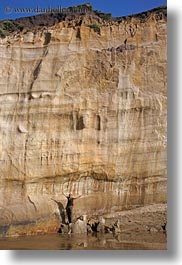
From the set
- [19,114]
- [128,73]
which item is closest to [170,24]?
[128,73]

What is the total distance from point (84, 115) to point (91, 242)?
2.14 metres

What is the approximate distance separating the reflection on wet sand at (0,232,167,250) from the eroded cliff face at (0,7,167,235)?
0.50m

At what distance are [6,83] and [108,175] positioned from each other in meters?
2.22

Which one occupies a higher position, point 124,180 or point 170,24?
point 170,24

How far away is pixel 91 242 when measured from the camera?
26.8 feet

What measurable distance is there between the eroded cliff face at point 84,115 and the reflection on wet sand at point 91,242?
0.50m

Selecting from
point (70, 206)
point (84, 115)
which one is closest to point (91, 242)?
point (70, 206)

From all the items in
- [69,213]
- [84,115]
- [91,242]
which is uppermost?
[84,115]

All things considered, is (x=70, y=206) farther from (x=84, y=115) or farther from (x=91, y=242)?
(x=84, y=115)

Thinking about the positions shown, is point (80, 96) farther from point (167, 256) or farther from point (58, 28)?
point (167, 256)

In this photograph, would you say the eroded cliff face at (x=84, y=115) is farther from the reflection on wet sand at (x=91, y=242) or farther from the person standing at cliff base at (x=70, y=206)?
the reflection on wet sand at (x=91, y=242)

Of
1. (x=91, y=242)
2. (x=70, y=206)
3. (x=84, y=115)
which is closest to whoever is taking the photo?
(x=91, y=242)

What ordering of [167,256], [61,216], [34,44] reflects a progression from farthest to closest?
[34,44], [61,216], [167,256]

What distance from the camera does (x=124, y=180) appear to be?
30.0ft
